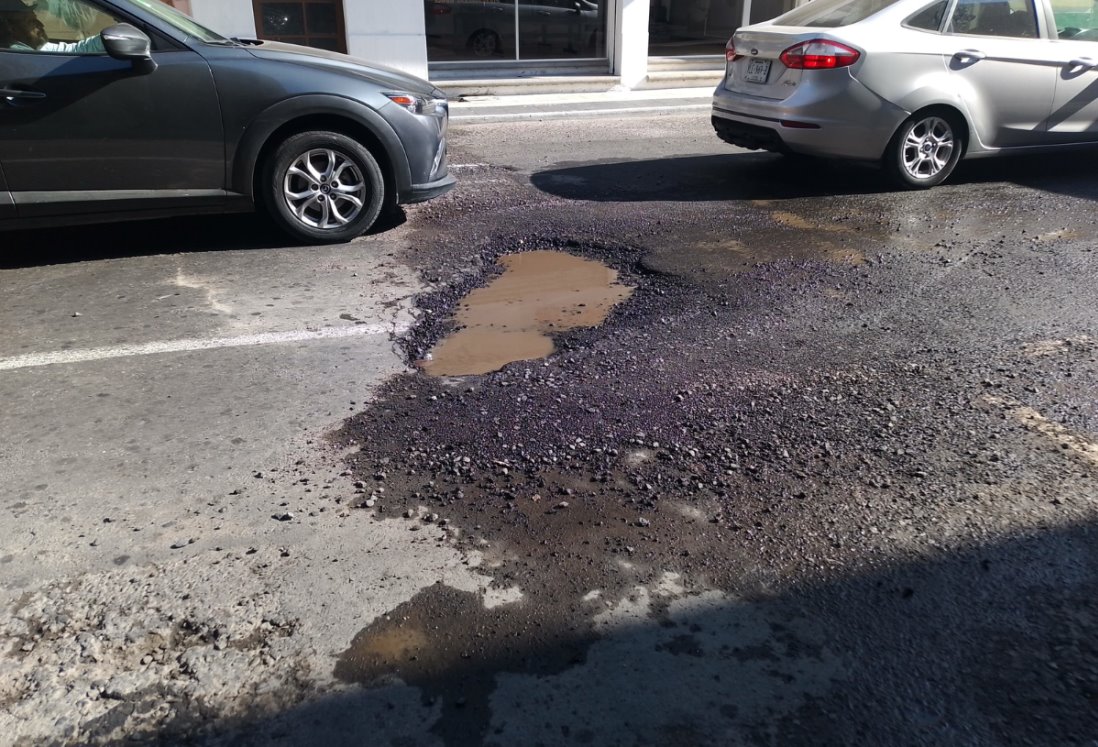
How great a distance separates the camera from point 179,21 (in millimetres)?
6570

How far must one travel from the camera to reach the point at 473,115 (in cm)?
1241

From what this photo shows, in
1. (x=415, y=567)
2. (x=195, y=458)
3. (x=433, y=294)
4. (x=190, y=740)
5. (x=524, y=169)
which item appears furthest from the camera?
(x=524, y=169)

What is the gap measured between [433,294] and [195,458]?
220 centimetres

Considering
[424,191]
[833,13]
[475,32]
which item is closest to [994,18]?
[833,13]

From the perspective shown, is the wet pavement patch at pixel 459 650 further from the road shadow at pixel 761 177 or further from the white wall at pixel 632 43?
the white wall at pixel 632 43

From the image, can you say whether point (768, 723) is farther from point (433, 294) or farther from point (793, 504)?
point (433, 294)

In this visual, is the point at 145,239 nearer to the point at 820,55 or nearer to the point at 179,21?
the point at 179,21

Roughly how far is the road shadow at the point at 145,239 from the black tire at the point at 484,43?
882 centimetres

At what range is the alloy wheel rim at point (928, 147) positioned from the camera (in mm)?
8109

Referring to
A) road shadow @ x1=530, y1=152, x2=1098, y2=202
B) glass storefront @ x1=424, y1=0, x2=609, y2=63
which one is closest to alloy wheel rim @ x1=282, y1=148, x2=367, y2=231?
road shadow @ x1=530, y1=152, x2=1098, y2=202

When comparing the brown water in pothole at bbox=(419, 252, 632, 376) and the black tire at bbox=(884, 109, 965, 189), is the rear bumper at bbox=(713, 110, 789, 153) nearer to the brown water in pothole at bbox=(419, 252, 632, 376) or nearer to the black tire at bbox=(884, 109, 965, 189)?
the black tire at bbox=(884, 109, 965, 189)

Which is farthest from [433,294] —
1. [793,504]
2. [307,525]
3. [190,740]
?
[190,740]

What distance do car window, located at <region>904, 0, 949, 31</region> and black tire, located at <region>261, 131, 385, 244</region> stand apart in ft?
15.9

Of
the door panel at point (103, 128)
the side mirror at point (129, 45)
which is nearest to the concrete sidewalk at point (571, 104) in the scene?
the door panel at point (103, 128)
